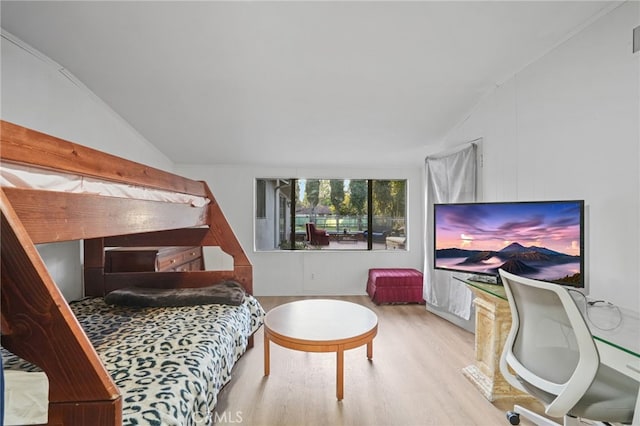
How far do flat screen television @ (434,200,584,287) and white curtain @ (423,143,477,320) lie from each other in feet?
2.11

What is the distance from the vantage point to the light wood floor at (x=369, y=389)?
5.84ft

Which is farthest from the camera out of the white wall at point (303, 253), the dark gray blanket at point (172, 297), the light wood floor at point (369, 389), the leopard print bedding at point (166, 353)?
the white wall at point (303, 253)

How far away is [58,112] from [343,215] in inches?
136

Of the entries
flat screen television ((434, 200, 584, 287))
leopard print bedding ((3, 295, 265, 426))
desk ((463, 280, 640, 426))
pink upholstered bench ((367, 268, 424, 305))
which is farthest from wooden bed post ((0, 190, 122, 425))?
pink upholstered bench ((367, 268, 424, 305))

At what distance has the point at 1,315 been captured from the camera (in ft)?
2.08

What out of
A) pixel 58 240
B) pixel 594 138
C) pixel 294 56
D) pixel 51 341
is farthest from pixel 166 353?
pixel 594 138

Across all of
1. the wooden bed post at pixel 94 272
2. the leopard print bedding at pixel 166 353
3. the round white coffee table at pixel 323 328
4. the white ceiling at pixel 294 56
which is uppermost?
the white ceiling at pixel 294 56

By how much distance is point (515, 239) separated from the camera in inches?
85.7

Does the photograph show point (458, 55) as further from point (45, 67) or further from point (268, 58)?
point (45, 67)

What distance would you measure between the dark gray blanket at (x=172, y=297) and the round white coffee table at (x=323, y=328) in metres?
0.35

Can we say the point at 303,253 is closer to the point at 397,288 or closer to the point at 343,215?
the point at 343,215

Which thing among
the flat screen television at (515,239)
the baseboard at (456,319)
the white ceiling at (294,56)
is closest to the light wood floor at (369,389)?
the baseboard at (456,319)

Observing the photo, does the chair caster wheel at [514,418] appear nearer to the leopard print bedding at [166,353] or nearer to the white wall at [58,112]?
the leopard print bedding at [166,353]

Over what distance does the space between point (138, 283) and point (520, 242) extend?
3.12m
